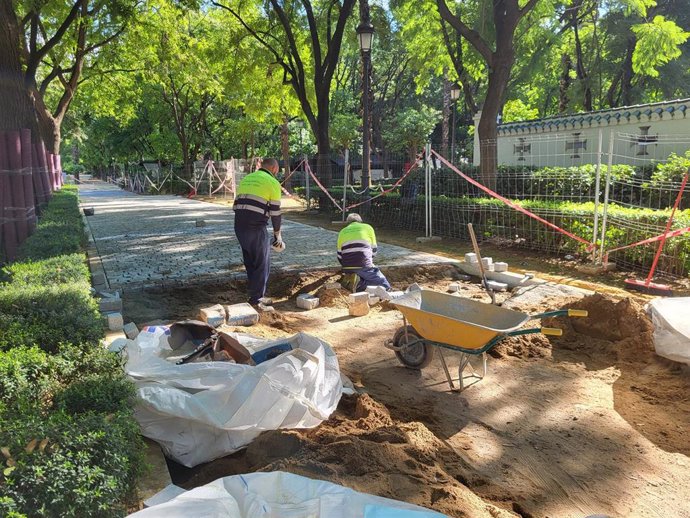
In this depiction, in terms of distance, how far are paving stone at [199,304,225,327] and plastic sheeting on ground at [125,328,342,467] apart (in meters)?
2.29

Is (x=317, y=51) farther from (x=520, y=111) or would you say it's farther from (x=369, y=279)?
(x=520, y=111)

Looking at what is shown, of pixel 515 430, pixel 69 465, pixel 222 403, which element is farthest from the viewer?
pixel 515 430

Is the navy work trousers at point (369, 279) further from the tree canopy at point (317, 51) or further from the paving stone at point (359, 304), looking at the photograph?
the tree canopy at point (317, 51)

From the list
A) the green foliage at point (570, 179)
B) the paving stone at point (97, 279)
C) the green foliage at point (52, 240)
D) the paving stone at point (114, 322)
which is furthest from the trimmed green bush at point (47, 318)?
the green foliage at point (570, 179)

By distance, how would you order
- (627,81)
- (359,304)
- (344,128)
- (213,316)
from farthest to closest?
(344,128) < (627,81) < (359,304) < (213,316)

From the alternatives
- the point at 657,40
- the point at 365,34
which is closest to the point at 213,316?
the point at 365,34

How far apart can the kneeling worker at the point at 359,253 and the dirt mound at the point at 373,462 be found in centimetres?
410

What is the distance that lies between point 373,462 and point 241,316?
3.60 metres

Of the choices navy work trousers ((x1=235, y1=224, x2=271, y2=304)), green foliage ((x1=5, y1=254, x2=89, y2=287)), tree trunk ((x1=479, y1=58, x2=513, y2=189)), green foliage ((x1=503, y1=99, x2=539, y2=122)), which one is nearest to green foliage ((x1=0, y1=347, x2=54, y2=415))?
green foliage ((x1=5, y1=254, x2=89, y2=287))

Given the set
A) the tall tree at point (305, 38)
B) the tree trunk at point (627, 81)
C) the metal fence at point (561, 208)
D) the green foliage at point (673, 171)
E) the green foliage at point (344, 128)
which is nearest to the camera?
the metal fence at point (561, 208)

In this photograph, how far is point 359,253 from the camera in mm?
7492

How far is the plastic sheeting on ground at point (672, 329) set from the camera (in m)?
4.57

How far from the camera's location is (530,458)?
11.8ft

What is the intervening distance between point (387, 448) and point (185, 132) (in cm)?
3610
